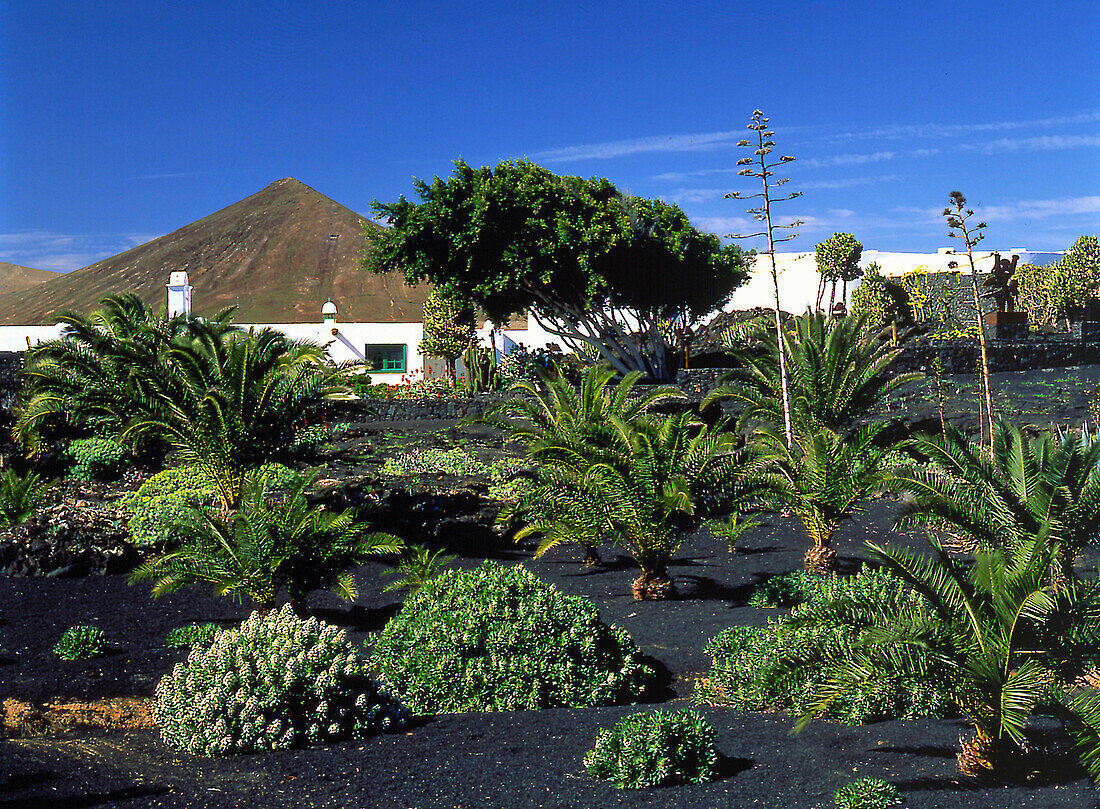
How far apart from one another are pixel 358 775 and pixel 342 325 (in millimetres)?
31411

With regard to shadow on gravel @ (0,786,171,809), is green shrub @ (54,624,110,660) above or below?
below

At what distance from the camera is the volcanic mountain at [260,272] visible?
49.4m

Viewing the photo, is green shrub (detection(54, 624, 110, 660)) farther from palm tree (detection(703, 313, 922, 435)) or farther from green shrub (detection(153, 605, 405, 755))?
palm tree (detection(703, 313, 922, 435))

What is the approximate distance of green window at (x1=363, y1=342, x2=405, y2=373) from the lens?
35938 mm

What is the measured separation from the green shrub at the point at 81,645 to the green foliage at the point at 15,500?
4.48 meters

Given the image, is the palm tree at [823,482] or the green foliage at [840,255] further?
the green foliage at [840,255]

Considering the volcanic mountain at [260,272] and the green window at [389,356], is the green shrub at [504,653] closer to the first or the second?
the green window at [389,356]

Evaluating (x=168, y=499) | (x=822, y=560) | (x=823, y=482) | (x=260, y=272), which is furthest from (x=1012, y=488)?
(x=260, y=272)

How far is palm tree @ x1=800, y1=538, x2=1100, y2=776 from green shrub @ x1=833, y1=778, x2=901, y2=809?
37cm

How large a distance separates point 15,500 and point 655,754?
35.7ft

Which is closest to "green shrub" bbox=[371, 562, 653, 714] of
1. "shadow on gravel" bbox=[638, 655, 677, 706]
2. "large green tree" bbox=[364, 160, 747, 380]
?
"shadow on gravel" bbox=[638, 655, 677, 706]

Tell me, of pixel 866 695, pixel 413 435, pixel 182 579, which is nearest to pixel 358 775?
pixel 866 695

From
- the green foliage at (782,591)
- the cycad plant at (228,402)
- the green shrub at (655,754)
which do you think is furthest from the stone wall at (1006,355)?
the green shrub at (655,754)

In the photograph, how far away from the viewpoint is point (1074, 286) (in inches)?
1038
